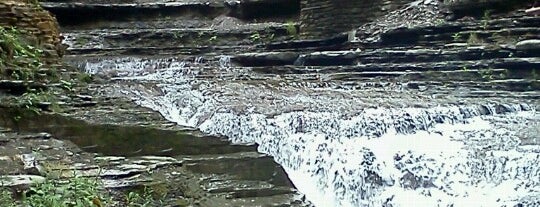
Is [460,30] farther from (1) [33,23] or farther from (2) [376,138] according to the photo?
(1) [33,23]

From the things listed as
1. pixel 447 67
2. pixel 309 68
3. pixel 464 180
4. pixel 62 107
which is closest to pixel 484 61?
pixel 447 67

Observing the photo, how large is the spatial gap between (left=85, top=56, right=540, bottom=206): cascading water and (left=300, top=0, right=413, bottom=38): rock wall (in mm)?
4181

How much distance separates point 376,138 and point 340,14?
7.94m

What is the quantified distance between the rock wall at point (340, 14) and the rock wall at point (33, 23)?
612 cm

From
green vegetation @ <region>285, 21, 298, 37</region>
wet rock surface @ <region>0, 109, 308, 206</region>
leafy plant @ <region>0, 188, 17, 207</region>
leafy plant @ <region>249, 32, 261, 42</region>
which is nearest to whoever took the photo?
leafy plant @ <region>0, 188, 17, 207</region>

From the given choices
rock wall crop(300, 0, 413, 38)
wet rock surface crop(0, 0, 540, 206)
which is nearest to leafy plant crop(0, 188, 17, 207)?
wet rock surface crop(0, 0, 540, 206)

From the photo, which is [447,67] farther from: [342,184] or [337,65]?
[342,184]

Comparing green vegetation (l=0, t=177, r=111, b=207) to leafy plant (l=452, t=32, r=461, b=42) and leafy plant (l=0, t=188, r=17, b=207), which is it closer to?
leafy plant (l=0, t=188, r=17, b=207)

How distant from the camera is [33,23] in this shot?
34.8 ft

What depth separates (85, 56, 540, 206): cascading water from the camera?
6.55 m

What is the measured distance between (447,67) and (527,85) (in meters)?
1.40

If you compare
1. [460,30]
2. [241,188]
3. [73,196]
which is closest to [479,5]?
[460,30]

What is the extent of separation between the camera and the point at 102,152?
6785 millimetres

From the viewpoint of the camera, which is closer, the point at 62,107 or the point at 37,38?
the point at 62,107
